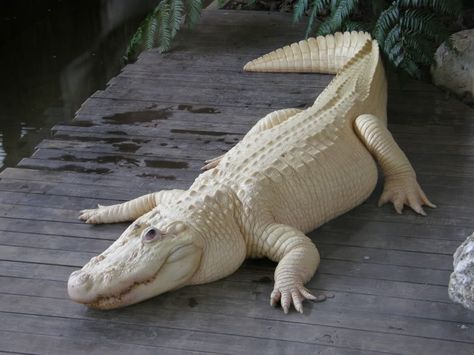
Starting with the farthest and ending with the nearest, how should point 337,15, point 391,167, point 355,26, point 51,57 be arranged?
1. point 51,57
2. point 355,26
3. point 337,15
4. point 391,167

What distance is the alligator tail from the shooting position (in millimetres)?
4617

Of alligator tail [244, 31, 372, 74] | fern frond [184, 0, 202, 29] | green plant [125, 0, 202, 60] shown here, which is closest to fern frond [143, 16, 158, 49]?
green plant [125, 0, 202, 60]

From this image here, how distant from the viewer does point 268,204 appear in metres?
3.05

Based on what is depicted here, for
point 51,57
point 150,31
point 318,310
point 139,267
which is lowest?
point 51,57

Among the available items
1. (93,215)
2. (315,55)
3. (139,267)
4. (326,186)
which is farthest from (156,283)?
(315,55)

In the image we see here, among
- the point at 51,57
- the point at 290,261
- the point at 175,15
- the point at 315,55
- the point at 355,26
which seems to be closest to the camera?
the point at 290,261

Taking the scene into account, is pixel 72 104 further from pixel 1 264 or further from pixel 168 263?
pixel 168 263

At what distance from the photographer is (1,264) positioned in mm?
3041

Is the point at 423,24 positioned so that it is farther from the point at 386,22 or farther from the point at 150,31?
the point at 150,31

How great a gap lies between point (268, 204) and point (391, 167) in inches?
31.2

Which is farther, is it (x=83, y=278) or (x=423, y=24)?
(x=423, y=24)

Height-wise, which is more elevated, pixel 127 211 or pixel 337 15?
pixel 337 15

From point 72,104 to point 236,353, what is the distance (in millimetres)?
4085

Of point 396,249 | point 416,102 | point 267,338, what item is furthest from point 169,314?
point 416,102
